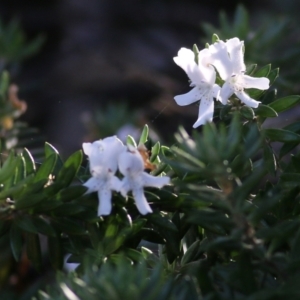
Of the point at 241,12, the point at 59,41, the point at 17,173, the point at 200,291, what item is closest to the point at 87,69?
the point at 59,41

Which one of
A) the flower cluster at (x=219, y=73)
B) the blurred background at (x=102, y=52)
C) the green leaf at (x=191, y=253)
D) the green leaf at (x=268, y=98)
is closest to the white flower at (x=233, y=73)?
the flower cluster at (x=219, y=73)

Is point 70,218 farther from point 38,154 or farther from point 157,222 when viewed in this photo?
point 38,154

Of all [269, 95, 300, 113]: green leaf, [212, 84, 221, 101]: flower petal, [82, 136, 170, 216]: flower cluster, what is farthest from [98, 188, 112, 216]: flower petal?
[269, 95, 300, 113]: green leaf

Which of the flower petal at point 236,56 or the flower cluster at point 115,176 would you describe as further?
the flower petal at point 236,56

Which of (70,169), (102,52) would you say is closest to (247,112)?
(70,169)

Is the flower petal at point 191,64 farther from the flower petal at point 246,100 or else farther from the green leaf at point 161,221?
the green leaf at point 161,221

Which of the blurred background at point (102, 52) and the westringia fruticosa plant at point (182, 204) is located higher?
the westringia fruticosa plant at point (182, 204)
